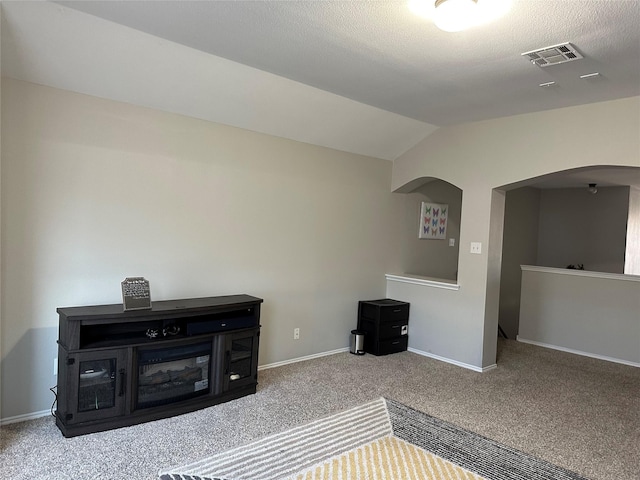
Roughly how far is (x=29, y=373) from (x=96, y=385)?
1.75 feet

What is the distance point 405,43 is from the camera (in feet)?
8.82

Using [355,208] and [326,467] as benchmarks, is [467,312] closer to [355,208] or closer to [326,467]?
[355,208]

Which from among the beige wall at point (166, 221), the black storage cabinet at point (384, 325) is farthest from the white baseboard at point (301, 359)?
the black storage cabinet at point (384, 325)

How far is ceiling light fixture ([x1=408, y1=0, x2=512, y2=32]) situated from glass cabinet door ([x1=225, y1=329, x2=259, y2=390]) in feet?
8.30

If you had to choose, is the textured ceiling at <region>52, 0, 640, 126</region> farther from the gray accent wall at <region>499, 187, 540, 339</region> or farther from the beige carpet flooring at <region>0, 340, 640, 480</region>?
the gray accent wall at <region>499, 187, 540, 339</region>

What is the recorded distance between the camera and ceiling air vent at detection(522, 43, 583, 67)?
8.71ft

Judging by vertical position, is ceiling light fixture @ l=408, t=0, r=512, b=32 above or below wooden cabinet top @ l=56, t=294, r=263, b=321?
above

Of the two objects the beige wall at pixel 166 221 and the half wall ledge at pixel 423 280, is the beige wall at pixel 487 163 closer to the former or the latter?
the half wall ledge at pixel 423 280

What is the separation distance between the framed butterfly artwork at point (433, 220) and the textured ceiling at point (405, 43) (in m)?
2.19

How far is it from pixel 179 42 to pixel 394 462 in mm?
2935

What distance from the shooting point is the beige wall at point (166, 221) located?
291 cm

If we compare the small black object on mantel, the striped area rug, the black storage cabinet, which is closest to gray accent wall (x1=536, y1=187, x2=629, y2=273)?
the black storage cabinet

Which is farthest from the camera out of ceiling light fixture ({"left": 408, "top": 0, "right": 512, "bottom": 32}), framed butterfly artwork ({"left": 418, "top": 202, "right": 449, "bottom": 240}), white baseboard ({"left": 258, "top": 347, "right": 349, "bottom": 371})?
framed butterfly artwork ({"left": 418, "top": 202, "right": 449, "bottom": 240})

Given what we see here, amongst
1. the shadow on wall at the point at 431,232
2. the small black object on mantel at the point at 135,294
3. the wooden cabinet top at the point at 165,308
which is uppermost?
the shadow on wall at the point at 431,232
